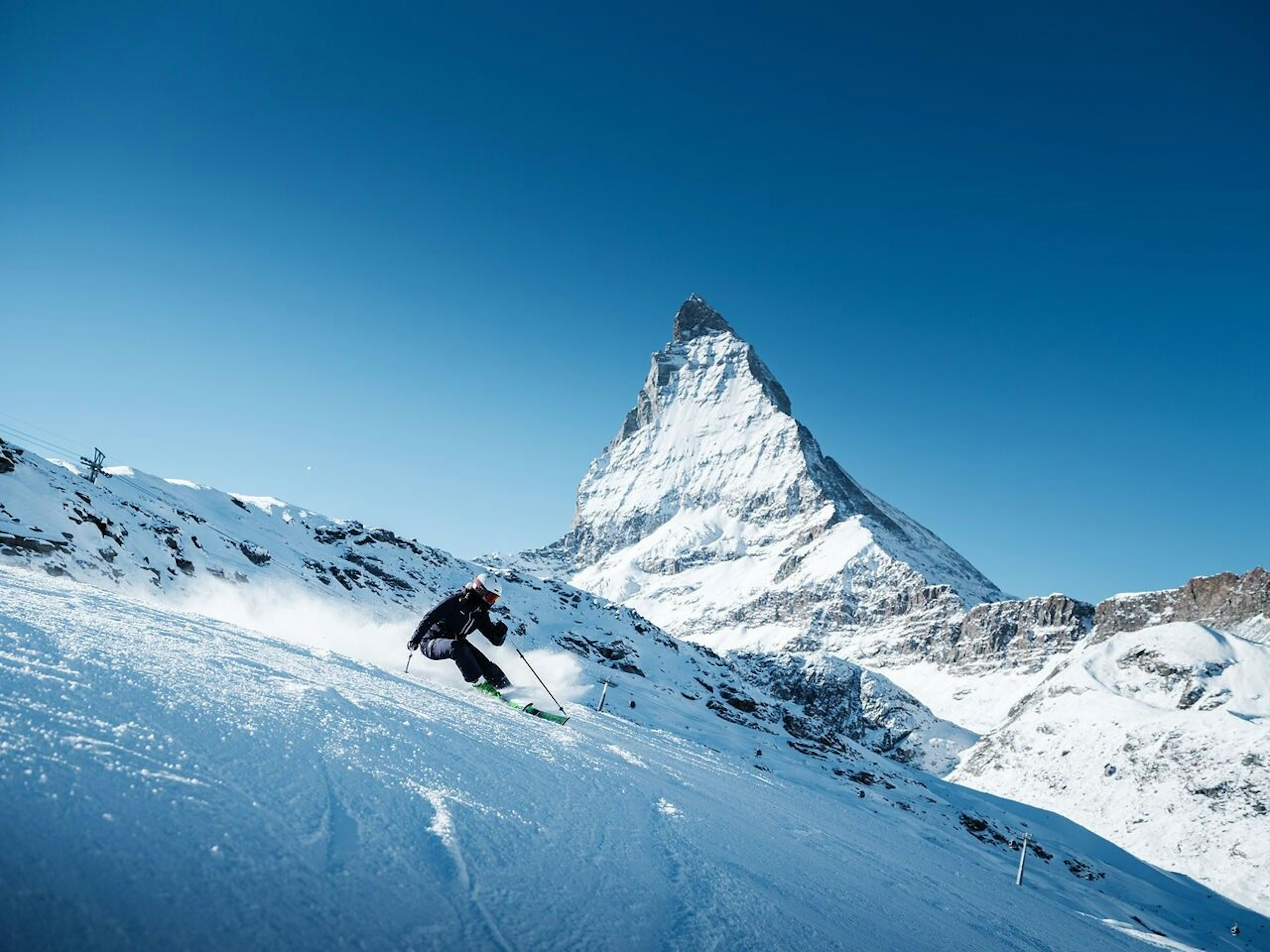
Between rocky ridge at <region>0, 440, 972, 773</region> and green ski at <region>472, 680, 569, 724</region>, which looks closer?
green ski at <region>472, 680, 569, 724</region>

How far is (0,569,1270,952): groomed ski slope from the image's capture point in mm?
1491

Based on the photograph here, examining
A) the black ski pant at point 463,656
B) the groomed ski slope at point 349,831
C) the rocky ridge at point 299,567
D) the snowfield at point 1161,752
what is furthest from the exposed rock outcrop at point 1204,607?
the groomed ski slope at point 349,831

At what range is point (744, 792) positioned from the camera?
20.3 feet

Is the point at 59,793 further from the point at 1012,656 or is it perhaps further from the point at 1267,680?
the point at 1012,656

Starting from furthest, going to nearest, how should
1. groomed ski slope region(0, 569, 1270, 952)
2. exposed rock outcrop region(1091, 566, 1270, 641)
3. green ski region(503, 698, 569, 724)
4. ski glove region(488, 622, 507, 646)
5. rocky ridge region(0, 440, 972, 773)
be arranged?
exposed rock outcrop region(1091, 566, 1270, 641) → rocky ridge region(0, 440, 972, 773) → ski glove region(488, 622, 507, 646) → green ski region(503, 698, 569, 724) → groomed ski slope region(0, 569, 1270, 952)

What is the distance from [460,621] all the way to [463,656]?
0.55 metres

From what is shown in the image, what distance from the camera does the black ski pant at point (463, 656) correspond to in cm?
888

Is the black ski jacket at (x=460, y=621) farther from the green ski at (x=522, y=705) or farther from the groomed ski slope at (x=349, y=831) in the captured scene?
the groomed ski slope at (x=349, y=831)

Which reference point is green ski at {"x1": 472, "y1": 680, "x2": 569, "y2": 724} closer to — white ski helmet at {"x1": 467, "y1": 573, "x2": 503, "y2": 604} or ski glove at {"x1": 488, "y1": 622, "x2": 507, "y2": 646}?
ski glove at {"x1": 488, "y1": 622, "x2": 507, "y2": 646}

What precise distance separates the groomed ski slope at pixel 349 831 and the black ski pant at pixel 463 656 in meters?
3.32

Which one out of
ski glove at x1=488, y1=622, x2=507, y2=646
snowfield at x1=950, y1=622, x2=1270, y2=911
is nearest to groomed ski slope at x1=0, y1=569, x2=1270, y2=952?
ski glove at x1=488, y1=622, x2=507, y2=646

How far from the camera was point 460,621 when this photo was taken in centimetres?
895

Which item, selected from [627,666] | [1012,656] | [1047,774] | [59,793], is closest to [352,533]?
[627,666]

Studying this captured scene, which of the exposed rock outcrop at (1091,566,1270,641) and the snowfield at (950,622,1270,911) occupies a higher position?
the exposed rock outcrop at (1091,566,1270,641)
